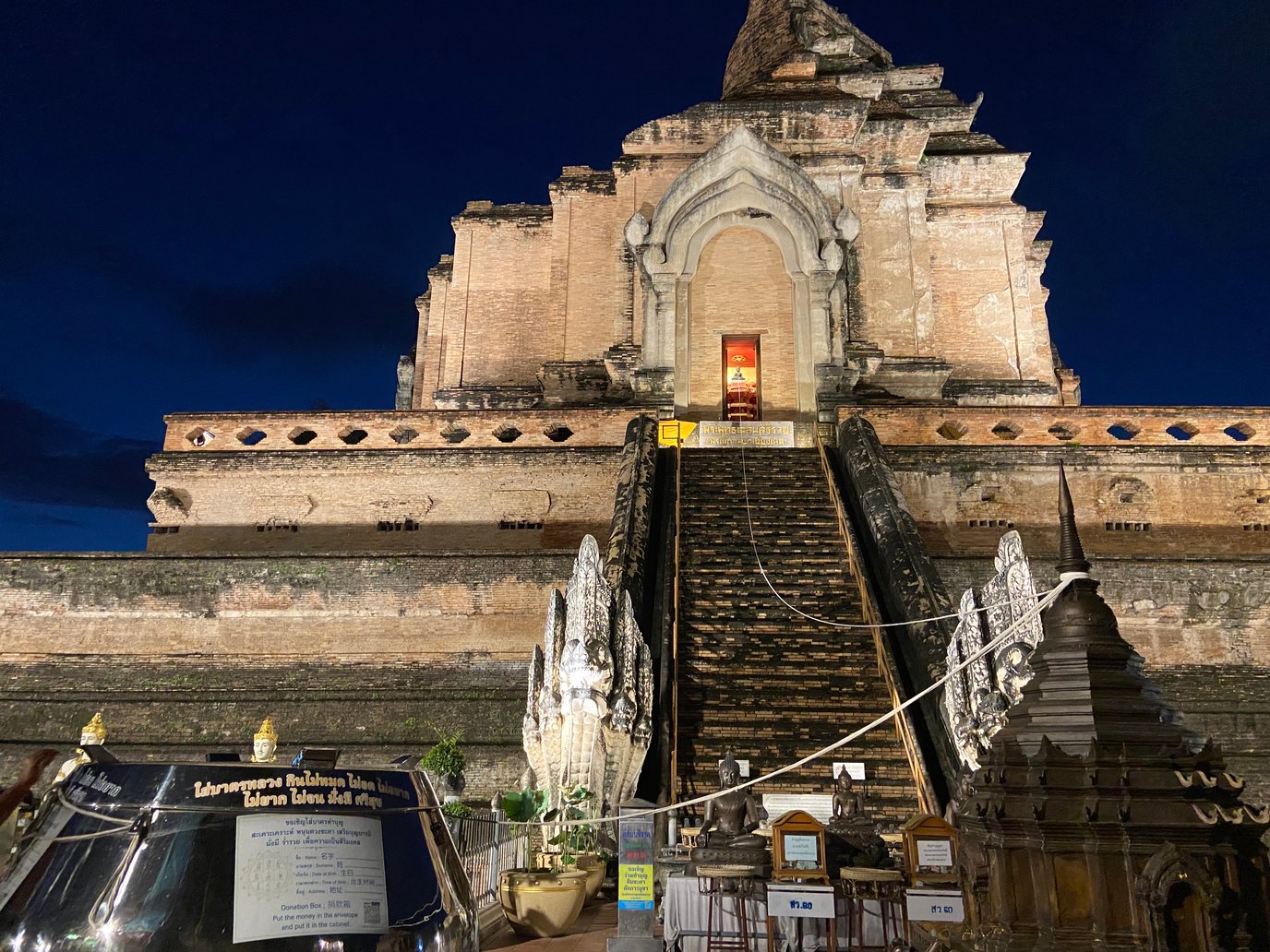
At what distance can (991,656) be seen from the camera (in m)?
8.55

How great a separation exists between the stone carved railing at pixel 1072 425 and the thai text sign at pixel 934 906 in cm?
1100

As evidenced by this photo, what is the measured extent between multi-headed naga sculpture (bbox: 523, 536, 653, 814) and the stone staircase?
766 mm

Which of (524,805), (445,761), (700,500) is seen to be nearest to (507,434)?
(700,500)

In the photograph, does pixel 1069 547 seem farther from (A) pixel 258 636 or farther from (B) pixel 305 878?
(A) pixel 258 636

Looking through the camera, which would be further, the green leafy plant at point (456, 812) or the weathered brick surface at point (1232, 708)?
the weathered brick surface at point (1232, 708)

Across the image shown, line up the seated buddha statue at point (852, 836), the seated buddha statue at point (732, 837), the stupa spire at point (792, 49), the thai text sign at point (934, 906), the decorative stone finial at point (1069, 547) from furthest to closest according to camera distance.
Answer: the stupa spire at point (792, 49), the seated buddha statue at point (852, 836), the seated buddha statue at point (732, 837), the thai text sign at point (934, 906), the decorative stone finial at point (1069, 547)

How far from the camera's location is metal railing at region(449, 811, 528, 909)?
6.79 metres

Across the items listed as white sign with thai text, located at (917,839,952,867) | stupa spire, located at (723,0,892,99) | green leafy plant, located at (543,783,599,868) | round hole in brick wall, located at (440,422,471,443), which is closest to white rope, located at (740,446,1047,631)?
white sign with thai text, located at (917,839,952,867)

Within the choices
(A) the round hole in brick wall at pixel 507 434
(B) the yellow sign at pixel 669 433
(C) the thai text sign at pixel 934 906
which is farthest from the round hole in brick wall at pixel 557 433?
(C) the thai text sign at pixel 934 906

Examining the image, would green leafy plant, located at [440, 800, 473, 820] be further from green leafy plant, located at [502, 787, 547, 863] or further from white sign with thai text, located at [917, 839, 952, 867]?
white sign with thai text, located at [917, 839, 952, 867]

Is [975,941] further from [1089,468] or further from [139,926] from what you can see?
[1089,468]

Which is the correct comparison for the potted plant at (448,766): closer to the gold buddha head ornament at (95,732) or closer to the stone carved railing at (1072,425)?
the gold buddha head ornament at (95,732)

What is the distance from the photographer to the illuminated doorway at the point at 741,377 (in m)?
19.9

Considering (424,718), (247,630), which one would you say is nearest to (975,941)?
(424,718)
